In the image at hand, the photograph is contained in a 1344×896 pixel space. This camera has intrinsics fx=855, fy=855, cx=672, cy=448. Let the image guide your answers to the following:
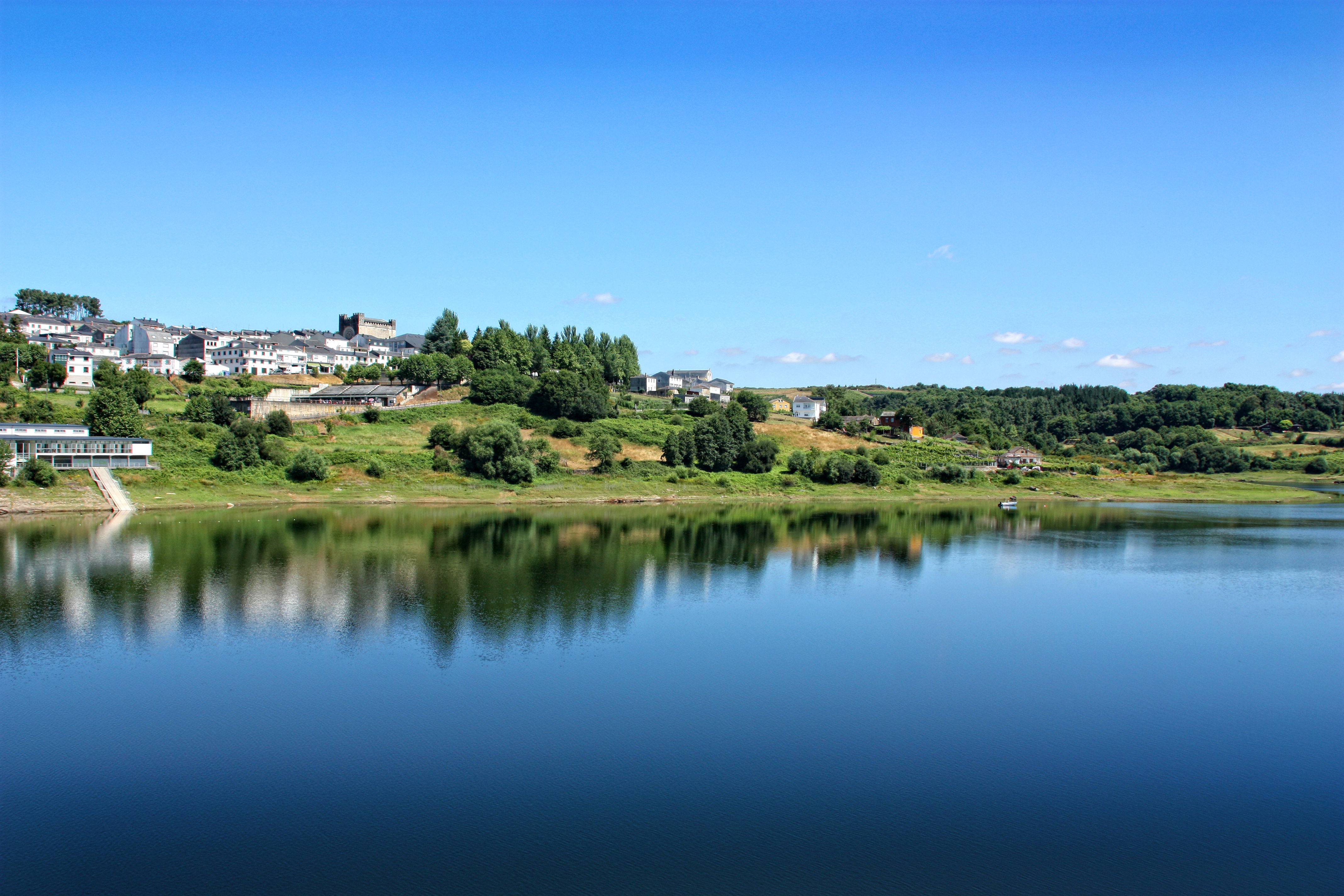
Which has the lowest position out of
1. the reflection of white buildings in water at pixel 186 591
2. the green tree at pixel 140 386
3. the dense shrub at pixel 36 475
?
the reflection of white buildings in water at pixel 186 591

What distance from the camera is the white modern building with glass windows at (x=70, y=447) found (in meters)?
58.7

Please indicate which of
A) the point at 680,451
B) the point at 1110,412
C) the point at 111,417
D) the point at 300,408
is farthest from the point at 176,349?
the point at 1110,412

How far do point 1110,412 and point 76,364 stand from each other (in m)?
154

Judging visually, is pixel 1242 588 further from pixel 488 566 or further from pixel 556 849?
pixel 556 849

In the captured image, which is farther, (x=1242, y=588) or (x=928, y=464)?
(x=928, y=464)

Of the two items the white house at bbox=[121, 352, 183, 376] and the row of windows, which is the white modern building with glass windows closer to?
the row of windows

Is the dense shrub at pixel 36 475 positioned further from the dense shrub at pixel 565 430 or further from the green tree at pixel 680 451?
the green tree at pixel 680 451

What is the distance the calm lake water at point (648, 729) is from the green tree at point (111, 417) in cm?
2495

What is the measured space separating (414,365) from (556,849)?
295 ft

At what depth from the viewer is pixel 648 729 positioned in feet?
68.6

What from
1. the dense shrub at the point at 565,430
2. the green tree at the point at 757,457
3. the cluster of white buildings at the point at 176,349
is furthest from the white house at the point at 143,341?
the green tree at the point at 757,457

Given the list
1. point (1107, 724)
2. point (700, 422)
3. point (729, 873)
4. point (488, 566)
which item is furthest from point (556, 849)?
point (700, 422)

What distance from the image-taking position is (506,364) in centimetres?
10181

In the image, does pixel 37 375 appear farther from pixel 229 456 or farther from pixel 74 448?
pixel 229 456
